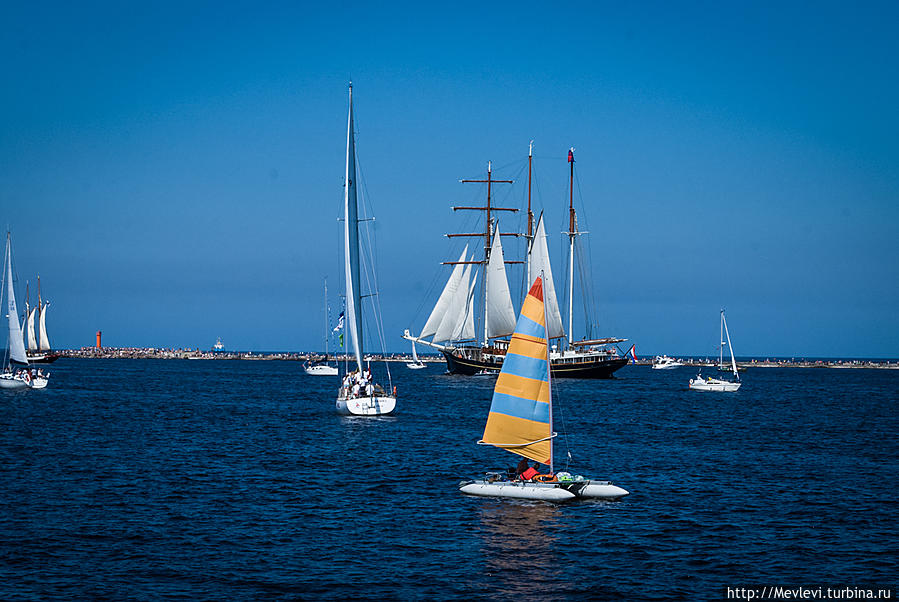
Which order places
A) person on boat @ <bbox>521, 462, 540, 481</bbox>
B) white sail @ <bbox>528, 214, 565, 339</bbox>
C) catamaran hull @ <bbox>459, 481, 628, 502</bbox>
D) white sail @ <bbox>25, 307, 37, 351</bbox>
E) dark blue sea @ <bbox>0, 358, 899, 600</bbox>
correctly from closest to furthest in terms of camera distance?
dark blue sea @ <bbox>0, 358, 899, 600</bbox>
catamaran hull @ <bbox>459, 481, 628, 502</bbox>
person on boat @ <bbox>521, 462, 540, 481</bbox>
white sail @ <bbox>528, 214, 565, 339</bbox>
white sail @ <bbox>25, 307, 37, 351</bbox>

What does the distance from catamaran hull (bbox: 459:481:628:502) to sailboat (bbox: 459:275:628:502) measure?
0.04m

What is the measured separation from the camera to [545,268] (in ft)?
399

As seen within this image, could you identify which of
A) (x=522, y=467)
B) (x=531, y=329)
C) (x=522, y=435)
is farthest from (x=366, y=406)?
(x=531, y=329)

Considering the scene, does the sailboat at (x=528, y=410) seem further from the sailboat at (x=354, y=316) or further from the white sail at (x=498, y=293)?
the white sail at (x=498, y=293)

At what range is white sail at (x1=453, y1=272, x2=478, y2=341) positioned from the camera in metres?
138

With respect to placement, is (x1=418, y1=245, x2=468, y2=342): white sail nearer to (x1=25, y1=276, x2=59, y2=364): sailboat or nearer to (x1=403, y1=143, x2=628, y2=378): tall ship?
(x1=403, y1=143, x2=628, y2=378): tall ship

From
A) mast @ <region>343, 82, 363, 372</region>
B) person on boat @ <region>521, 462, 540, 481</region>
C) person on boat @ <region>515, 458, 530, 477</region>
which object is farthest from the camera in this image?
mast @ <region>343, 82, 363, 372</region>

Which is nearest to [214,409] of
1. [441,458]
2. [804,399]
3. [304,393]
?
[304,393]

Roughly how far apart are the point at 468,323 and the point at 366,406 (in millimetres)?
73953

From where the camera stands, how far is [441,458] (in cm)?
4672

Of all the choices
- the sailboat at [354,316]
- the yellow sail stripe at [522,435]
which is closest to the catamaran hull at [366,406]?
the sailboat at [354,316]

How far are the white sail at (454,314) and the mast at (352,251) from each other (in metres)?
70.3

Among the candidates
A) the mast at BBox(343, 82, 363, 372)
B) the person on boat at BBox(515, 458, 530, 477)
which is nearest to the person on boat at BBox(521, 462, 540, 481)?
the person on boat at BBox(515, 458, 530, 477)

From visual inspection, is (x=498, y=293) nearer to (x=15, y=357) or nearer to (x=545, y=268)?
(x=545, y=268)
